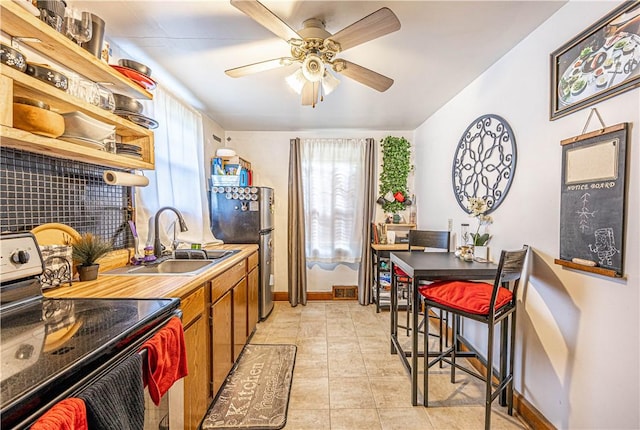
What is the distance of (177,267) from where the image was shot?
2135 mm

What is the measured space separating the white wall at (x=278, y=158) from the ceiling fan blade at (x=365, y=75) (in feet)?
6.91

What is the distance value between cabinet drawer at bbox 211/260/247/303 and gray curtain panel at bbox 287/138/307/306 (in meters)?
1.39

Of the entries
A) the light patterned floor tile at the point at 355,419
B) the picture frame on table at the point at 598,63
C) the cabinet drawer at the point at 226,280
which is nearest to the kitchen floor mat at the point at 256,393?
the light patterned floor tile at the point at 355,419

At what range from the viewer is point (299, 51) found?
164cm

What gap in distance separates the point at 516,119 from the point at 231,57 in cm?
198

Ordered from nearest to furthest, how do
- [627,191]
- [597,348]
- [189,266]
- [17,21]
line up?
1. [17,21]
2. [627,191]
3. [597,348]
4. [189,266]

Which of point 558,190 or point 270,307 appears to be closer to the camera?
point 558,190

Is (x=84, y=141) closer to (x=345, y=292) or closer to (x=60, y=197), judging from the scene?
(x=60, y=197)

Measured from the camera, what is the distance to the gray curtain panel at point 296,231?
383 cm

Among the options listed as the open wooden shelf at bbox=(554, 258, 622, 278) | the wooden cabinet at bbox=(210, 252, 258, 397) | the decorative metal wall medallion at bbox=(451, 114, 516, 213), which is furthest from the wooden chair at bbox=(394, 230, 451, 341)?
the wooden cabinet at bbox=(210, 252, 258, 397)

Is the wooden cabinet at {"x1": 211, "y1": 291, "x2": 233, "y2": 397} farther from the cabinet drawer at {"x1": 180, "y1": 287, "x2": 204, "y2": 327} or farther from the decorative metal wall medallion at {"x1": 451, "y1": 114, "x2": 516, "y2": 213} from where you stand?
the decorative metal wall medallion at {"x1": 451, "y1": 114, "x2": 516, "y2": 213}

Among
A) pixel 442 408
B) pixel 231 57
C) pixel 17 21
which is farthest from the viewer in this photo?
pixel 231 57

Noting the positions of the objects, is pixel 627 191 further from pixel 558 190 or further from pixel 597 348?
pixel 597 348

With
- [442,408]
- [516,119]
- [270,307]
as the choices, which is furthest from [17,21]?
[270,307]
